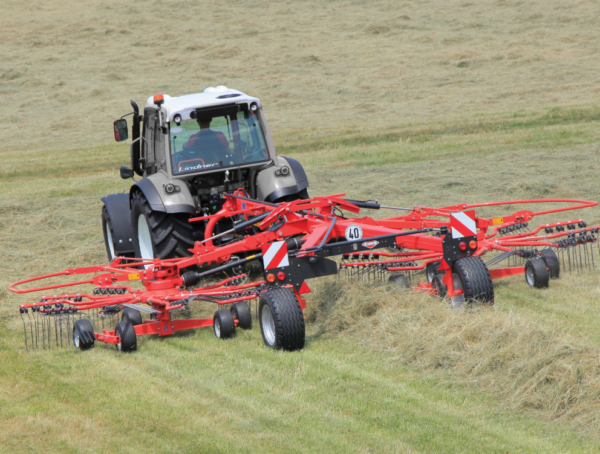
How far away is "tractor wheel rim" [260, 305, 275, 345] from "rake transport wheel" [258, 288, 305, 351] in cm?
2

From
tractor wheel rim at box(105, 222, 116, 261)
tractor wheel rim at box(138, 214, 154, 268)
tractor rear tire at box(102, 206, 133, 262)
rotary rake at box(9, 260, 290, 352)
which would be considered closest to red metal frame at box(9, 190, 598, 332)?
rotary rake at box(9, 260, 290, 352)

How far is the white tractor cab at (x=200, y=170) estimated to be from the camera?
25.3 feet

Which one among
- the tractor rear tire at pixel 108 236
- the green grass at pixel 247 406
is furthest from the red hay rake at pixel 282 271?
the tractor rear tire at pixel 108 236

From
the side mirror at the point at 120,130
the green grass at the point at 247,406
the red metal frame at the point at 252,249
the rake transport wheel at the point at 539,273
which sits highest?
the side mirror at the point at 120,130

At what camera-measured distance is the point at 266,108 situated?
23.8m

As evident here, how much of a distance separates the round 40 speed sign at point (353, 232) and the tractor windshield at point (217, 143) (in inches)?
82.0

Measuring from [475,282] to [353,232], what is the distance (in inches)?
43.5

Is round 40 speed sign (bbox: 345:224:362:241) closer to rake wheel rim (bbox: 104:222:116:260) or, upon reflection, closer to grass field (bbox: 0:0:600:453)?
grass field (bbox: 0:0:600:453)

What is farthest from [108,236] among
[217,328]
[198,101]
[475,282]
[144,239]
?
[475,282]

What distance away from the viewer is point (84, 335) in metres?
6.23

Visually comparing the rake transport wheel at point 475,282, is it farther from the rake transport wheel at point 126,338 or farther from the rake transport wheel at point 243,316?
the rake transport wheel at point 126,338

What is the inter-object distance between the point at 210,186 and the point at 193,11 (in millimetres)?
29499

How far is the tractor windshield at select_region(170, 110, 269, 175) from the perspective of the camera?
8008mm

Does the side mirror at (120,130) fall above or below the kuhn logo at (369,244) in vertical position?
above
